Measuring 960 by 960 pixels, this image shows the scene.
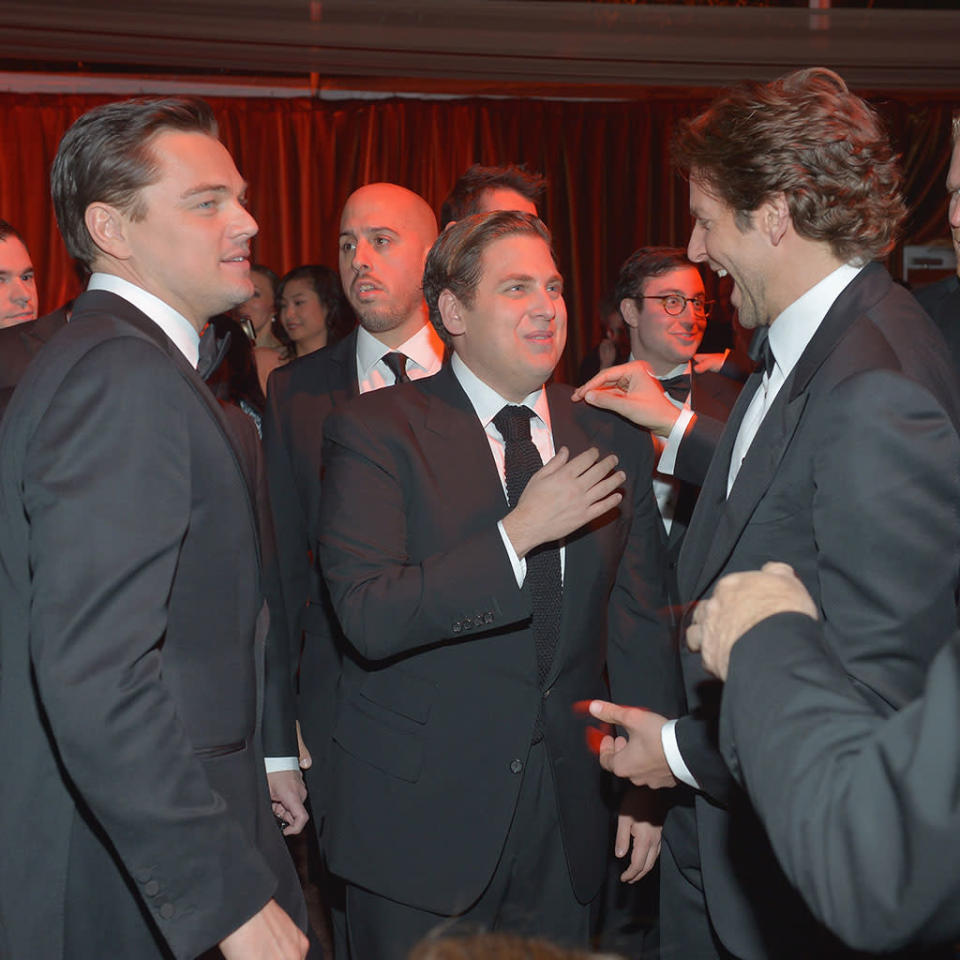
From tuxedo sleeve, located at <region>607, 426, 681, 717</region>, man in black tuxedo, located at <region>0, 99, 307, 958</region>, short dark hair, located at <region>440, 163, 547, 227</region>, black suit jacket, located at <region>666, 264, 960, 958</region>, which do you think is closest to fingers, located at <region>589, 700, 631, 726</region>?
black suit jacket, located at <region>666, 264, 960, 958</region>

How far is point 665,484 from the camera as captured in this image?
11.1ft

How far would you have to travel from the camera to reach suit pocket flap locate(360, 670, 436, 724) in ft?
6.69

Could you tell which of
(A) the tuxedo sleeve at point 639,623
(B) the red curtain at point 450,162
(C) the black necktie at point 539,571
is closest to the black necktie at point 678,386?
(A) the tuxedo sleeve at point 639,623

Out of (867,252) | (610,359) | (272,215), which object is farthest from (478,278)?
(272,215)

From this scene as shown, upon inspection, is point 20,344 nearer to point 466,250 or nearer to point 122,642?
point 466,250

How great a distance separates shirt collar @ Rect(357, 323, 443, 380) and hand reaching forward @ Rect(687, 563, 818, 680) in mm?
1973

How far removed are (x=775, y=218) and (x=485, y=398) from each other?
0.73m

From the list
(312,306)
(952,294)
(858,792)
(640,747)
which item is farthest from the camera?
(312,306)

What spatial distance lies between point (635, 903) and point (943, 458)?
70.6 inches

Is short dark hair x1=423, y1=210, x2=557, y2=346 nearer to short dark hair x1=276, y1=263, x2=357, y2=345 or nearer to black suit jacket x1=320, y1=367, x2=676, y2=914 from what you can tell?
black suit jacket x1=320, y1=367, x2=676, y2=914

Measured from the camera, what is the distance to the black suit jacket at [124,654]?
1.33 m

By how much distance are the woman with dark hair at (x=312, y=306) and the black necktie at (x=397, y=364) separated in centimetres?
208

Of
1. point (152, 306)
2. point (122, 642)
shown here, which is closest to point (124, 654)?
point (122, 642)

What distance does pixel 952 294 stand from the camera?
2564mm
